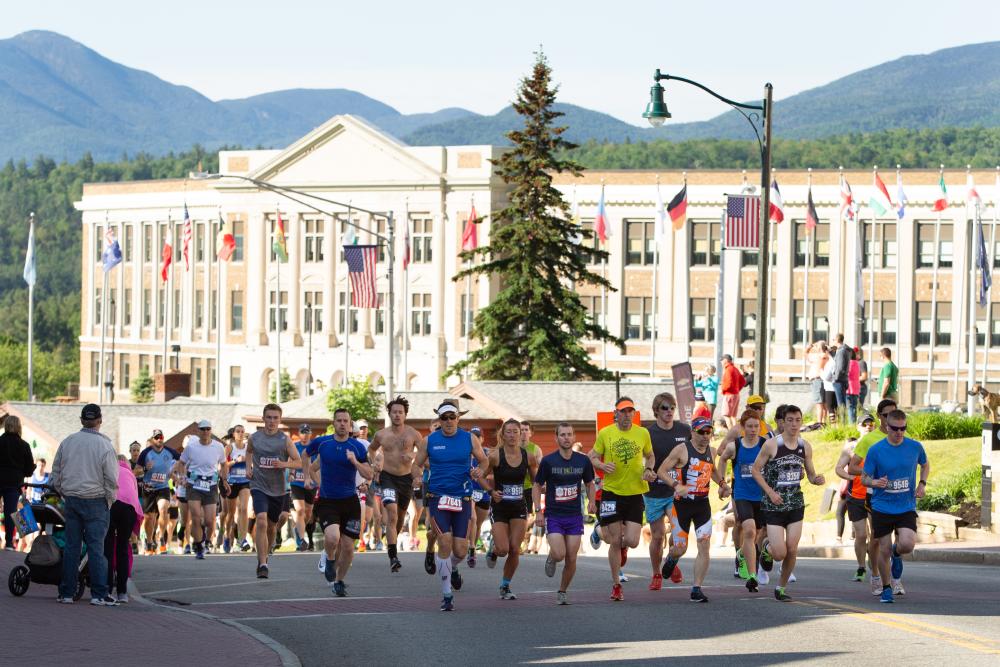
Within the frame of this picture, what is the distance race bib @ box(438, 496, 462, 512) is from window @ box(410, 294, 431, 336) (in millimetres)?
77536

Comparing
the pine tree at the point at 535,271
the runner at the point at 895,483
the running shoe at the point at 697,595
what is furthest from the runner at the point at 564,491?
the pine tree at the point at 535,271

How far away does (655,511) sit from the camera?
18.7 meters

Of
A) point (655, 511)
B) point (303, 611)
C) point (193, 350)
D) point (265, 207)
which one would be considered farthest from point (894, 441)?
point (193, 350)

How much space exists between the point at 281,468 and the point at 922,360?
67.8 meters

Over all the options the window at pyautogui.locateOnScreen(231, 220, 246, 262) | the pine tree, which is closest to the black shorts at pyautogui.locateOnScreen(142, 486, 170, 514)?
the pine tree

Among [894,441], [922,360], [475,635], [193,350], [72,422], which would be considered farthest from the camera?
[193,350]

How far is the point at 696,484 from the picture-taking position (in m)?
18.3

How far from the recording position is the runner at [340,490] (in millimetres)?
18984

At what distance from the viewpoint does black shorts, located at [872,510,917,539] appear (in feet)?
58.6

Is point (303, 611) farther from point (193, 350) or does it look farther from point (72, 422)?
point (193, 350)

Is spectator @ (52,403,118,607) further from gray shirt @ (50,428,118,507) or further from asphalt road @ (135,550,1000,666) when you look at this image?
asphalt road @ (135,550,1000,666)

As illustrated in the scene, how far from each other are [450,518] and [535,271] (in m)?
46.4

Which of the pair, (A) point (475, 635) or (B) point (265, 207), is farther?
(B) point (265, 207)

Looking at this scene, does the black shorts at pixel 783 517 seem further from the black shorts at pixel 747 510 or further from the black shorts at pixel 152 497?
the black shorts at pixel 152 497
